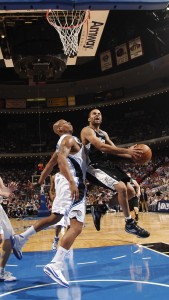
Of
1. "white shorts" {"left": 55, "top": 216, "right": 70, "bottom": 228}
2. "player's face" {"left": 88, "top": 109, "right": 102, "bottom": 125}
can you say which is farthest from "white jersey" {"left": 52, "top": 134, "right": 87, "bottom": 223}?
"white shorts" {"left": 55, "top": 216, "right": 70, "bottom": 228}

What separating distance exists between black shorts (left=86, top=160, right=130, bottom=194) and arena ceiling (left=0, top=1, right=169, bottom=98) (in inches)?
276

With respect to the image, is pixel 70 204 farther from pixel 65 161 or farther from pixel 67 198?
pixel 65 161

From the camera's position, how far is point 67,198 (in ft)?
13.1

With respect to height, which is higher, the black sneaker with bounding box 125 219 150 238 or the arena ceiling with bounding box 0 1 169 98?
the arena ceiling with bounding box 0 1 169 98

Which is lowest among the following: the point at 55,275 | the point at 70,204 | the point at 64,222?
the point at 55,275

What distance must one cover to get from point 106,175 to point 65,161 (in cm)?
101

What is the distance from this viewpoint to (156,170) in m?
24.2

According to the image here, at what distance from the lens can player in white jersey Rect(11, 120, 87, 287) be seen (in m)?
3.69

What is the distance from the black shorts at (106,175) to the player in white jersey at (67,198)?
47 cm

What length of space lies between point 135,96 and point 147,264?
2499cm

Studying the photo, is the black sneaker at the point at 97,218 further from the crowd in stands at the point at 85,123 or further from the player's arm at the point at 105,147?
the crowd in stands at the point at 85,123

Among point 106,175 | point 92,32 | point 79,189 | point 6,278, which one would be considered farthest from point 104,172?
point 92,32

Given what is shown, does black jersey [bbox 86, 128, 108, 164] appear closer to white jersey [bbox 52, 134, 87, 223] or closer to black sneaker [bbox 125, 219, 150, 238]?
white jersey [bbox 52, 134, 87, 223]

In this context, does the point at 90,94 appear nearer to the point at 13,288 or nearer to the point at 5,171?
the point at 5,171
